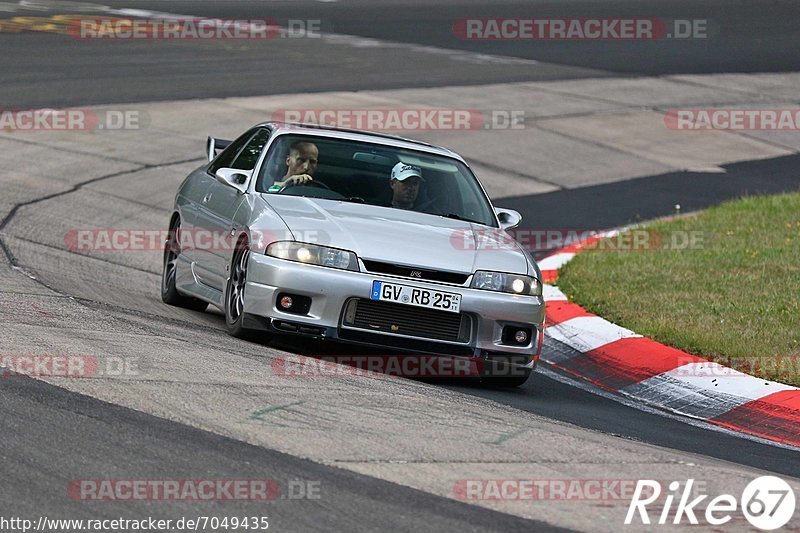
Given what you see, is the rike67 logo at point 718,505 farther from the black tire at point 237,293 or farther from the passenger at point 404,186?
the passenger at point 404,186

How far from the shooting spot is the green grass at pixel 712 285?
913 cm

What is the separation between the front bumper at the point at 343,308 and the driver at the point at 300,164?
3.33ft

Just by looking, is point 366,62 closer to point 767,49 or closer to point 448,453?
point 767,49

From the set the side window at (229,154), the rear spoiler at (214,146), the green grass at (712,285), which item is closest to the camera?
the green grass at (712,285)

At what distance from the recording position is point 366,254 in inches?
306

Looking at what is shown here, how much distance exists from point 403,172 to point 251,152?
1.21 meters

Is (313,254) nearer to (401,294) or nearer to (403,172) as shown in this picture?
(401,294)

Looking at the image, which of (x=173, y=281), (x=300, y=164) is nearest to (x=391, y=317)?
(x=300, y=164)

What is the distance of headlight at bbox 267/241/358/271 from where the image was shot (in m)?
7.77

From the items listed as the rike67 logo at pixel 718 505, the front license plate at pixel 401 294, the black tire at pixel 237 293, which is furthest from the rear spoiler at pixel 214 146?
the rike67 logo at pixel 718 505

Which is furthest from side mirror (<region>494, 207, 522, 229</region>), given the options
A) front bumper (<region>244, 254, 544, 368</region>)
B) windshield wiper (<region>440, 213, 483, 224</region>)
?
front bumper (<region>244, 254, 544, 368</region>)

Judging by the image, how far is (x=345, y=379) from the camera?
281 inches

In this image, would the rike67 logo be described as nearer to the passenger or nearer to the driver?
the passenger

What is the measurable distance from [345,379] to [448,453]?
1.45 m
